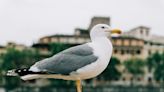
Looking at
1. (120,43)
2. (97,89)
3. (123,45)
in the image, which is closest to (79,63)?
(97,89)

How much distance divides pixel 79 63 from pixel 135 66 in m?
53.3

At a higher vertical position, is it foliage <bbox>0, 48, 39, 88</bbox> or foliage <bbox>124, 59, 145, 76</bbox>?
foliage <bbox>0, 48, 39, 88</bbox>

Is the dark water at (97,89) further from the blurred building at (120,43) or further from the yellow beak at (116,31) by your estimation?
the yellow beak at (116,31)

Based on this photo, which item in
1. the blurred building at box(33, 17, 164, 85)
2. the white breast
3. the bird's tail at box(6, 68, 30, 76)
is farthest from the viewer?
the blurred building at box(33, 17, 164, 85)

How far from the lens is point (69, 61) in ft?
11.0

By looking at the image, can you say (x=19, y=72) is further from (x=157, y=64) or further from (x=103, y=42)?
(x=157, y=64)

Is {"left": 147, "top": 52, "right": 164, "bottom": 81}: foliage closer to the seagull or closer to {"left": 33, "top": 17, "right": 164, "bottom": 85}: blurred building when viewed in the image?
{"left": 33, "top": 17, "right": 164, "bottom": 85}: blurred building

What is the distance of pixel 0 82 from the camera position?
52.6 meters

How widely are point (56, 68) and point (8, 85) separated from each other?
47.6 m

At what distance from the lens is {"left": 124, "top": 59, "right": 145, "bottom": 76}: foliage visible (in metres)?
56.2

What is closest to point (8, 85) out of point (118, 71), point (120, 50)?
point (118, 71)

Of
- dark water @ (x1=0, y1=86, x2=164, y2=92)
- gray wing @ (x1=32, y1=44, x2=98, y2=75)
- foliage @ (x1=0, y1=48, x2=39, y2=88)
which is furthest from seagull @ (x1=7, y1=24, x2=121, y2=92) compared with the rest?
foliage @ (x1=0, y1=48, x2=39, y2=88)

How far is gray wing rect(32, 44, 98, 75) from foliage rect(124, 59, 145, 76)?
5288 centimetres

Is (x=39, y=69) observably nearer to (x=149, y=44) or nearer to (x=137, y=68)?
(x=137, y=68)
